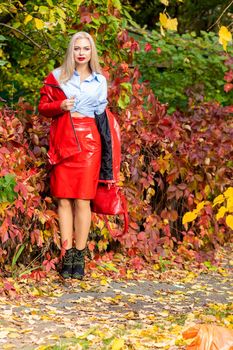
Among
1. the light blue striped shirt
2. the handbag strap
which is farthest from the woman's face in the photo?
the handbag strap

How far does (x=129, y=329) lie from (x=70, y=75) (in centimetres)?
202

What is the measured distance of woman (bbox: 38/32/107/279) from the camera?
217 inches

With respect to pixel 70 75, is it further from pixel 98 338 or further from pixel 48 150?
pixel 98 338

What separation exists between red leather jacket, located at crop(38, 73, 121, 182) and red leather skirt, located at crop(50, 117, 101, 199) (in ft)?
0.18

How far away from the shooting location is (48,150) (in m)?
5.74

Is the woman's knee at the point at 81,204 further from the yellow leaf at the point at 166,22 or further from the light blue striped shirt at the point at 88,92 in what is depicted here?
the yellow leaf at the point at 166,22

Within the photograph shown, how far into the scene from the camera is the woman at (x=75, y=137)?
5500 mm

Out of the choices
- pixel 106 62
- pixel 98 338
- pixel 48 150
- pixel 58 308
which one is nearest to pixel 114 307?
pixel 58 308

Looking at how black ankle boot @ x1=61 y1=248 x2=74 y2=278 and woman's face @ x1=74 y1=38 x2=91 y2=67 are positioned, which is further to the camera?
black ankle boot @ x1=61 y1=248 x2=74 y2=278

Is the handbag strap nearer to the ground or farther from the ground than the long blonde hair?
nearer to the ground

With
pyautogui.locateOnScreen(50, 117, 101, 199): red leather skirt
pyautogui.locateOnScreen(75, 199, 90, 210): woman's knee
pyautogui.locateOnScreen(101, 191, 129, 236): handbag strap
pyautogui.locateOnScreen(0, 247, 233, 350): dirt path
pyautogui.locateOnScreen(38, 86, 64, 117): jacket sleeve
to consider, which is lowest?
pyautogui.locateOnScreen(0, 247, 233, 350): dirt path

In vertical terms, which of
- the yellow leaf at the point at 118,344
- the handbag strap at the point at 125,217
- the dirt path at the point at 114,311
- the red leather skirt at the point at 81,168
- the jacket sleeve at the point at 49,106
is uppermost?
the jacket sleeve at the point at 49,106

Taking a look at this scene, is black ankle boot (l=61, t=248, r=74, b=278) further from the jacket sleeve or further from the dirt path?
the jacket sleeve

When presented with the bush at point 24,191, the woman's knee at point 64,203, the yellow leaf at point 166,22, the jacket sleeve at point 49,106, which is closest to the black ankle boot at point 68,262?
the bush at point 24,191
